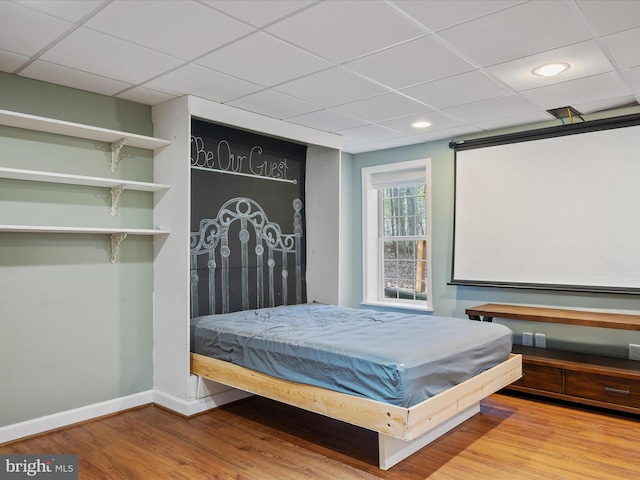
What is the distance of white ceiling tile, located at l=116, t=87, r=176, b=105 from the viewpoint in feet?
11.2

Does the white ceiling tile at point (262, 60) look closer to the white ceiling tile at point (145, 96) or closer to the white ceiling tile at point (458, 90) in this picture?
the white ceiling tile at point (145, 96)

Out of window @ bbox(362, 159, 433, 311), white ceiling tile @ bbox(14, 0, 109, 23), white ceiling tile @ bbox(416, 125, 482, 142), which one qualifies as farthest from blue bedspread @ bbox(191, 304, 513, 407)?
white ceiling tile @ bbox(14, 0, 109, 23)

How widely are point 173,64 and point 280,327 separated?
1856 millimetres

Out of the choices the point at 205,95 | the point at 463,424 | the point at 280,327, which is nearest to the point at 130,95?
the point at 205,95

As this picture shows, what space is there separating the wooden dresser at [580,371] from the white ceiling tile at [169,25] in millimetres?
3063

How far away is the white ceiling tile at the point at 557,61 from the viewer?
271cm

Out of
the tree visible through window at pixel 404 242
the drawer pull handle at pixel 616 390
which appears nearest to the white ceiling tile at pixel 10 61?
the tree visible through window at pixel 404 242

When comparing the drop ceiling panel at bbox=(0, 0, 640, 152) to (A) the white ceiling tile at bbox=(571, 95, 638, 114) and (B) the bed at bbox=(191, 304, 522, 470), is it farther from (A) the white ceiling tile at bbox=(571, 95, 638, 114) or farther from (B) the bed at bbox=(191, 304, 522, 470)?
(B) the bed at bbox=(191, 304, 522, 470)

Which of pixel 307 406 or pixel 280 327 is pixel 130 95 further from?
pixel 307 406

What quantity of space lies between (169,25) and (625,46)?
2474 mm

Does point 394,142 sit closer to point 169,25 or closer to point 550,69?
point 550,69

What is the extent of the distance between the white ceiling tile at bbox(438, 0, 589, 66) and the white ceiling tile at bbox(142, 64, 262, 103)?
4.68 feet

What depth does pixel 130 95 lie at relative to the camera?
3.50 m

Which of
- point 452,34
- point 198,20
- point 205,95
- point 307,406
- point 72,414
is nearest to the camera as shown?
point 198,20
